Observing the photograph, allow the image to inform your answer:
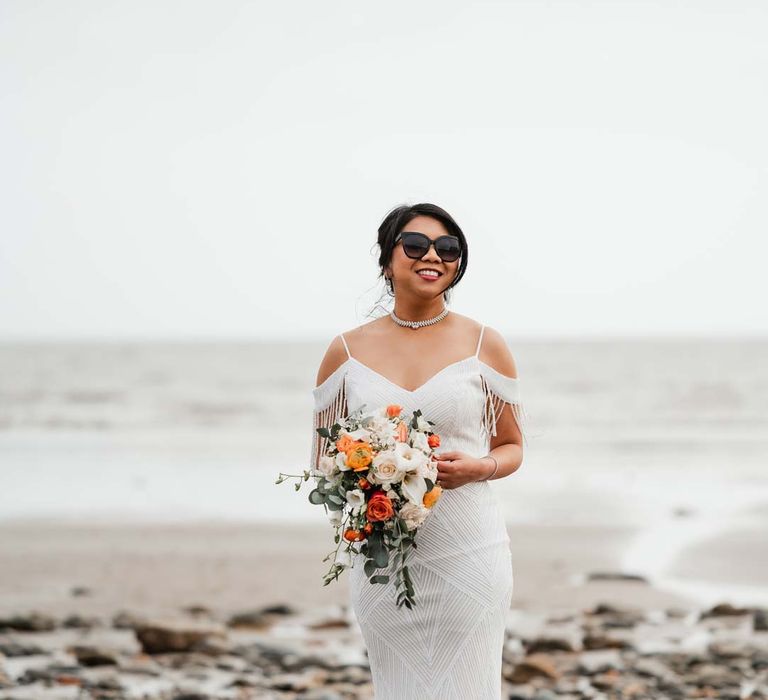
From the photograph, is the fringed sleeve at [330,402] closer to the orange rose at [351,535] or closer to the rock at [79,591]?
the orange rose at [351,535]

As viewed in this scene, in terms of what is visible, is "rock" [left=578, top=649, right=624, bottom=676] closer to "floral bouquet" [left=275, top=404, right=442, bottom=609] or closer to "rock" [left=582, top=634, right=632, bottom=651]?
"rock" [left=582, top=634, right=632, bottom=651]

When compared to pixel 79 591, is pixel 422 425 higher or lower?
higher

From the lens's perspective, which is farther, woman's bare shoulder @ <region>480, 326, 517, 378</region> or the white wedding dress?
woman's bare shoulder @ <region>480, 326, 517, 378</region>

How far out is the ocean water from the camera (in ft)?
43.9

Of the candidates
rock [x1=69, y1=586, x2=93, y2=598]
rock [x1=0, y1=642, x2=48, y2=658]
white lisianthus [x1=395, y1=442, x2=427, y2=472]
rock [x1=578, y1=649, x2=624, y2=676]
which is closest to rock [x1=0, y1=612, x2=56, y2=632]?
rock [x1=0, y1=642, x2=48, y2=658]

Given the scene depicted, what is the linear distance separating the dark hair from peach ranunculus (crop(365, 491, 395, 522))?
38.8 inches

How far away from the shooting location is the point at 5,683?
6.52 metres

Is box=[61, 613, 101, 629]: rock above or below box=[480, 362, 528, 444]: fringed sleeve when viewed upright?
below

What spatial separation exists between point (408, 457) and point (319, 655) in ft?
15.0

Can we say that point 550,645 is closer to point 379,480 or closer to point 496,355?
point 496,355

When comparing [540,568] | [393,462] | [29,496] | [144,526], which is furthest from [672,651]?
[29,496]

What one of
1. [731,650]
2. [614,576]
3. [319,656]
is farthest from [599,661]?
[614,576]

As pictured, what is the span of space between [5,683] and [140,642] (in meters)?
1.12

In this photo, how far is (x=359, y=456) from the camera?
319 cm
